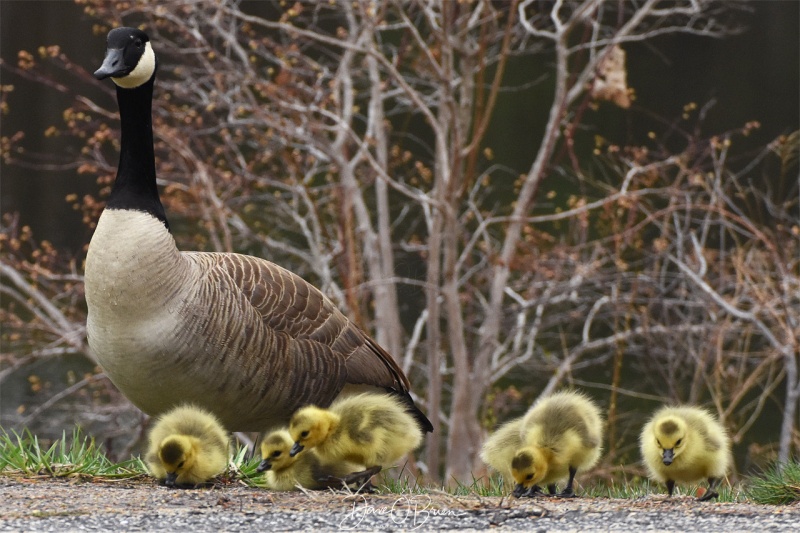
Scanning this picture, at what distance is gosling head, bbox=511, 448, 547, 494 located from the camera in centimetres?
410

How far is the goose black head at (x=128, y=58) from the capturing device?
16.3 feet

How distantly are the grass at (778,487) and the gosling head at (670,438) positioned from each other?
31cm

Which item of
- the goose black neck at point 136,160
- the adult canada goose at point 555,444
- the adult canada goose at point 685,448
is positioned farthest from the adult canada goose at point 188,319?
the adult canada goose at point 685,448

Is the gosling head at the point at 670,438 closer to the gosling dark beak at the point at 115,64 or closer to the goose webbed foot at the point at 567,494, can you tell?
the goose webbed foot at the point at 567,494

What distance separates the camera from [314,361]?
506 cm

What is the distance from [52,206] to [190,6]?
11377 mm

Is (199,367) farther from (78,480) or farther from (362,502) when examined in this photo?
(362,502)

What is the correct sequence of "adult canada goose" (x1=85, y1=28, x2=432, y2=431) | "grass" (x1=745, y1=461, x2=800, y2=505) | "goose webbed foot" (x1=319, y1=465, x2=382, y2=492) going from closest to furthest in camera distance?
"grass" (x1=745, y1=461, x2=800, y2=505), "goose webbed foot" (x1=319, y1=465, x2=382, y2=492), "adult canada goose" (x1=85, y1=28, x2=432, y2=431)

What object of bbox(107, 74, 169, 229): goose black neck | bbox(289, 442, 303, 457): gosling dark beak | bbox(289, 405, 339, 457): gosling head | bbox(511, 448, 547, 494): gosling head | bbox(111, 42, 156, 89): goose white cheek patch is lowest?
bbox(511, 448, 547, 494): gosling head

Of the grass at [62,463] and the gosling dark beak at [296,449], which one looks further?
the grass at [62,463]

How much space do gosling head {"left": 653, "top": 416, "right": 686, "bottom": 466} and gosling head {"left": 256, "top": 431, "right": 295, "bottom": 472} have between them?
4.71 feet

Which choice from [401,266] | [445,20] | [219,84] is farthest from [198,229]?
[445,20]

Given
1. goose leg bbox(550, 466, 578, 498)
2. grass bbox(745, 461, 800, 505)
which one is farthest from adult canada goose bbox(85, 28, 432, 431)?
grass bbox(745, 461, 800, 505)

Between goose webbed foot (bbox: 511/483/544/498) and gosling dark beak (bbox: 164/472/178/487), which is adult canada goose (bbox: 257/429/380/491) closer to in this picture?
gosling dark beak (bbox: 164/472/178/487)
